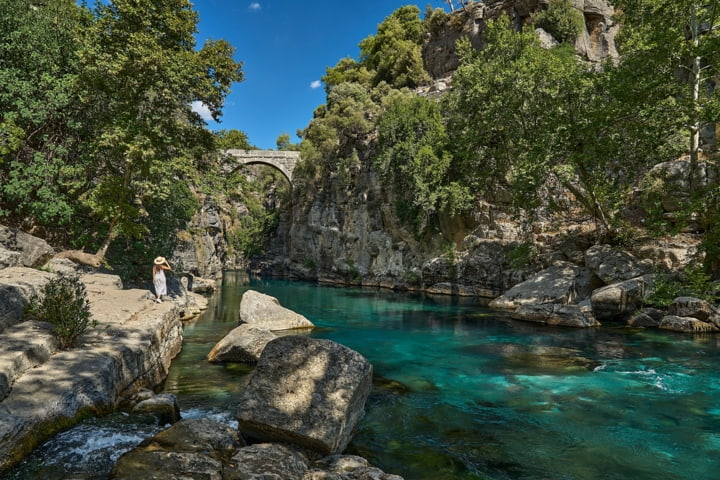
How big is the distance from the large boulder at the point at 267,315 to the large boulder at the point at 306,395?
8095 millimetres

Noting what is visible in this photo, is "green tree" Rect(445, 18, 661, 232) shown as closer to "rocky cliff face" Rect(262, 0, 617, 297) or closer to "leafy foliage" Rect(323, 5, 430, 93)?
"rocky cliff face" Rect(262, 0, 617, 297)

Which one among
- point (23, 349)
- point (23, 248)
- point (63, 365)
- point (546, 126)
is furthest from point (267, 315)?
point (546, 126)

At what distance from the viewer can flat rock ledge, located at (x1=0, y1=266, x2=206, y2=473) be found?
183 inches

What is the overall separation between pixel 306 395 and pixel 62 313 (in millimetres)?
4783

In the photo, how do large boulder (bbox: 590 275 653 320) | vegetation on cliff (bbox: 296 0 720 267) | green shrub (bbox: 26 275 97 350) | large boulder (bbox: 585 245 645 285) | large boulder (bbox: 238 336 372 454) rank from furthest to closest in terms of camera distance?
large boulder (bbox: 585 245 645 285)
vegetation on cliff (bbox: 296 0 720 267)
large boulder (bbox: 590 275 653 320)
green shrub (bbox: 26 275 97 350)
large boulder (bbox: 238 336 372 454)

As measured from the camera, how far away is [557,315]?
15750mm

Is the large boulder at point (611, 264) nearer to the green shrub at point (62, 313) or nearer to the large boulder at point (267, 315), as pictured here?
the large boulder at point (267, 315)

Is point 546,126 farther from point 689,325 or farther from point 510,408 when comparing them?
point 510,408

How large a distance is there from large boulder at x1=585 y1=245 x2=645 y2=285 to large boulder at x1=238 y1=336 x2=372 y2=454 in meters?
14.9

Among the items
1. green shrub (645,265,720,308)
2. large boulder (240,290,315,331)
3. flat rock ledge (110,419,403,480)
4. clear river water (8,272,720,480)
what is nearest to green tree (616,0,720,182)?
green shrub (645,265,720,308)

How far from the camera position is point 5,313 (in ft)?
23.2

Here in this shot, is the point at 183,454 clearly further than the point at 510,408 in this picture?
No

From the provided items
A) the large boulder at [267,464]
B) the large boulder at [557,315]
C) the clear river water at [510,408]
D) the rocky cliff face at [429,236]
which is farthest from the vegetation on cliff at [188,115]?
the large boulder at [267,464]

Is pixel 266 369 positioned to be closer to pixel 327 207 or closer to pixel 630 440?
pixel 630 440
